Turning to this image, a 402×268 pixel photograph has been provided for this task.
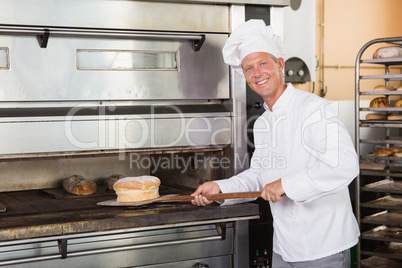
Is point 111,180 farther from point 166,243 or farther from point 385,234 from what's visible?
point 385,234

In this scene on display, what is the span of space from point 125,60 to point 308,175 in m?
1.00

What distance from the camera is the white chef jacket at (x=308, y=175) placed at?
6.35ft

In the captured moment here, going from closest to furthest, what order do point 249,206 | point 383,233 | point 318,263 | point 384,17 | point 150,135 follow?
point 318,263 → point 249,206 → point 150,135 → point 383,233 → point 384,17

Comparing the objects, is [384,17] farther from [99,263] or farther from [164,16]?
[99,263]

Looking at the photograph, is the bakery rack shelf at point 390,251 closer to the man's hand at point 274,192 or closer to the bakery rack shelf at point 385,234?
the bakery rack shelf at point 385,234

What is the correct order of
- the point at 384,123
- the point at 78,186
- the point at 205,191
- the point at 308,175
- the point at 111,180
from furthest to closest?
1. the point at 384,123
2. the point at 111,180
3. the point at 78,186
4. the point at 205,191
5. the point at 308,175

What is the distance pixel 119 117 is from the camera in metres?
2.33

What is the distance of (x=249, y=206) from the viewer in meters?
2.21

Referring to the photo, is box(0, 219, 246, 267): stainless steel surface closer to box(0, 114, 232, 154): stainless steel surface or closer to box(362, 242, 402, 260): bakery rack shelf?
box(0, 114, 232, 154): stainless steel surface

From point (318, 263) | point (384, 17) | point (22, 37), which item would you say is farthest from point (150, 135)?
point (384, 17)

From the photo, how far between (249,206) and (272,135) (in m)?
0.33

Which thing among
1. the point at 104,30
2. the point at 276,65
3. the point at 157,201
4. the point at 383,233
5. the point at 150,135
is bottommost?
the point at 383,233

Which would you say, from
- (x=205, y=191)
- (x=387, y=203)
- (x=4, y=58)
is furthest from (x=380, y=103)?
(x=4, y=58)

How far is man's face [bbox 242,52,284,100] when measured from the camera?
7.13ft
